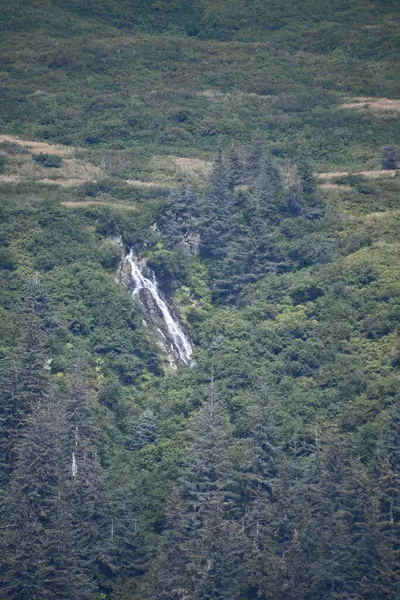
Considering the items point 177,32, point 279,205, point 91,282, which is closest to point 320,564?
point 91,282

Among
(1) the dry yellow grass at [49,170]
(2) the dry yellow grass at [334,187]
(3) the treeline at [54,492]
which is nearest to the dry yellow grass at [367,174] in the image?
(2) the dry yellow grass at [334,187]

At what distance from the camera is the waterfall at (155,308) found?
96.8m

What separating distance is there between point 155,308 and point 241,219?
1301 cm

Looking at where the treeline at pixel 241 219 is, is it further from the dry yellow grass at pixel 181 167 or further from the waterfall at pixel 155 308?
the dry yellow grass at pixel 181 167

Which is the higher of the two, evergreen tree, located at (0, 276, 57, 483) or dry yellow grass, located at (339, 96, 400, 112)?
evergreen tree, located at (0, 276, 57, 483)

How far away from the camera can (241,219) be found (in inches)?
4252

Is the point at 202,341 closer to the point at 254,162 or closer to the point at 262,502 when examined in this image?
the point at 262,502

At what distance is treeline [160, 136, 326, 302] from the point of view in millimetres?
104375

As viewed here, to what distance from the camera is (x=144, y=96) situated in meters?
142

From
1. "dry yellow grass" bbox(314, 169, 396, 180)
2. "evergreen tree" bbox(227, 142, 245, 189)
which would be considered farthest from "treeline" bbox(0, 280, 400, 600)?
"dry yellow grass" bbox(314, 169, 396, 180)

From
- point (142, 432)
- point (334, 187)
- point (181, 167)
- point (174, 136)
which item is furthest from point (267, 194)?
point (142, 432)

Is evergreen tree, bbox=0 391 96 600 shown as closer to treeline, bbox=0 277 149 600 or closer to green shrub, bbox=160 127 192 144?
treeline, bbox=0 277 149 600

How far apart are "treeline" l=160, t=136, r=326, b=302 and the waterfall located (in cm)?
413

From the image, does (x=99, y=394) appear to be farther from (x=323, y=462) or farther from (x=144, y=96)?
(x=144, y=96)
